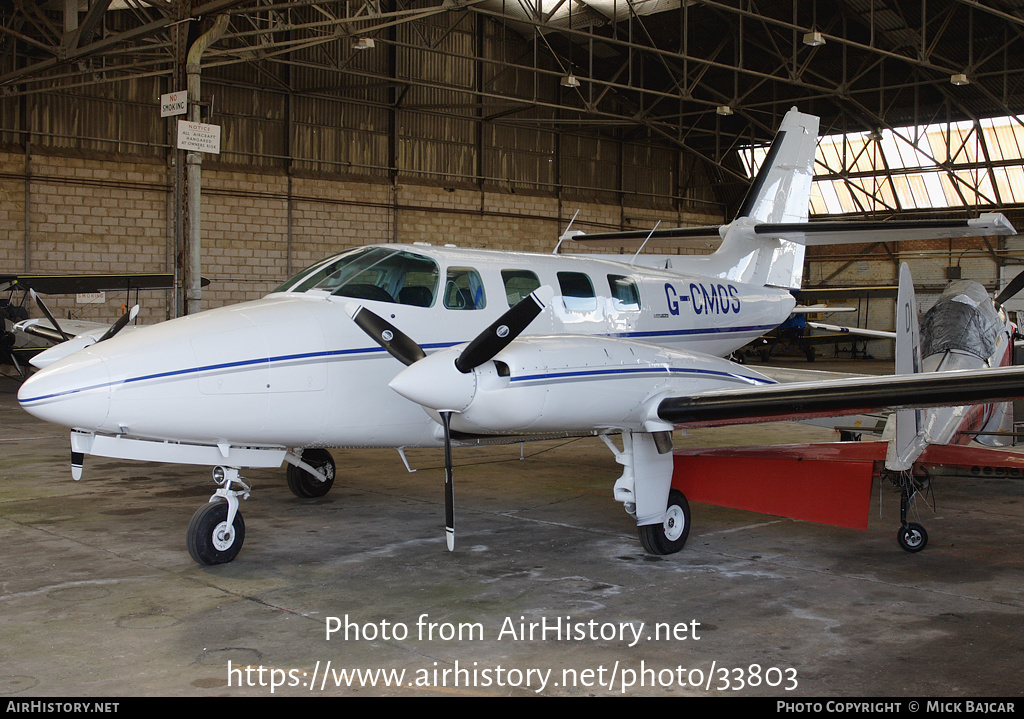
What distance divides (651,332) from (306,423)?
3904 millimetres

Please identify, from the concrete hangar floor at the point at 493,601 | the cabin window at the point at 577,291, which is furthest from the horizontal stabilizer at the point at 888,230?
the cabin window at the point at 577,291

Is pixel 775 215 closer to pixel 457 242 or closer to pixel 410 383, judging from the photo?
pixel 410 383

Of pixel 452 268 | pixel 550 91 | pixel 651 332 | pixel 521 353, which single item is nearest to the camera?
pixel 521 353

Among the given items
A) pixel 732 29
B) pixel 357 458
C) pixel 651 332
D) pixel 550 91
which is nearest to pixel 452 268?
pixel 651 332

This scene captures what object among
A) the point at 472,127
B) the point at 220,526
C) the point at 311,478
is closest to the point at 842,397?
the point at 220,526

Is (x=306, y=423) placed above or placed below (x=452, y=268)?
below

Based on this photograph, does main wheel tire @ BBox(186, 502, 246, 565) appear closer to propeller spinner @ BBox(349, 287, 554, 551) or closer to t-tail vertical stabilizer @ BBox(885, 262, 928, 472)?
propeller spinner @ BBox(349, 287, 554, 551)

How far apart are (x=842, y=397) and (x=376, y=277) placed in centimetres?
364

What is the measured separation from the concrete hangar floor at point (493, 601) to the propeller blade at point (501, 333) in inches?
60.8

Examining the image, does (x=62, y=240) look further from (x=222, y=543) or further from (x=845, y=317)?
(x=845, y=317)

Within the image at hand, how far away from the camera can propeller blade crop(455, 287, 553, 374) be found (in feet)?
19.1

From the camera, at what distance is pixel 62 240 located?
23.8 meters

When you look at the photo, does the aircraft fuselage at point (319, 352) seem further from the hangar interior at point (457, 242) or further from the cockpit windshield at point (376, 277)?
the hangar interior at point (457, 242)
